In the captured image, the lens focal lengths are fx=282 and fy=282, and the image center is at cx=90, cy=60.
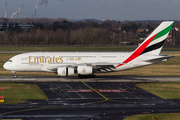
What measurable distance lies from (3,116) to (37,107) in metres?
4.37

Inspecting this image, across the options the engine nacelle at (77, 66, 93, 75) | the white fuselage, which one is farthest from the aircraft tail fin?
the engine nacelle at (77, 66, 93, 75)

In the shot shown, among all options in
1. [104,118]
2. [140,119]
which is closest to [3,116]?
[104,118]

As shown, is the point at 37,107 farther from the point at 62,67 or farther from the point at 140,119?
the point at 62,67

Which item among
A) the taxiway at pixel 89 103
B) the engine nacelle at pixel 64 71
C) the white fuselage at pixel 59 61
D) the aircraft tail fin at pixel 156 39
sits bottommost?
the taxiway at pixel 89 103

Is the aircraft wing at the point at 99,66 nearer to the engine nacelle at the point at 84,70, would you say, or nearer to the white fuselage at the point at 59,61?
the white fuselage at the point at 59,61

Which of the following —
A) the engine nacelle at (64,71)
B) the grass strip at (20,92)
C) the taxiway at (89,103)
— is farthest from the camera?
the engine nacelle at (64,71)

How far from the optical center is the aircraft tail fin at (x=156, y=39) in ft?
163

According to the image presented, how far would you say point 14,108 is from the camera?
96.5ft

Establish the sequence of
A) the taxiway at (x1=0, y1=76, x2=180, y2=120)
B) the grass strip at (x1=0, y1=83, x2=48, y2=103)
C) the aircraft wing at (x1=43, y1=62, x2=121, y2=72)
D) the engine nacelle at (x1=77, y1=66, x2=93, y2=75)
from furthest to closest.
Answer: the aircraft wing at (x1=43, y1=62, x2=121, y2=72) → the engine nacelle at (x1=77, y1=66, x2=93, y2=75) → the grass strip at (x1=0, y1=83, x2=48, y2=103) → the taxiway at (x1=0, y1=76, x2=180, y2=120)

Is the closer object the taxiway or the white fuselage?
the taxiway

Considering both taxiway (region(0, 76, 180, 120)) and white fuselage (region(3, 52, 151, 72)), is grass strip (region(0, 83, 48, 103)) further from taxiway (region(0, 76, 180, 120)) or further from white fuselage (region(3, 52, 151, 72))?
white fuselage (region(3, 52, 151, 72))

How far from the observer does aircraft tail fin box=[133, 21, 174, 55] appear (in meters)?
49.6

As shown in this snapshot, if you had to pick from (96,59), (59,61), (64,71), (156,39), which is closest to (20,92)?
(64,71)

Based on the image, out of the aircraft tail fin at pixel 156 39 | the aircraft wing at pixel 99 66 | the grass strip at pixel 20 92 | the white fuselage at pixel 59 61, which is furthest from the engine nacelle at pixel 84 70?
the aircraft tail fin at pixel 156 39
